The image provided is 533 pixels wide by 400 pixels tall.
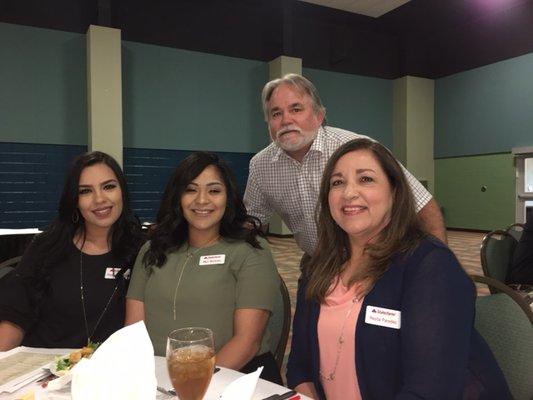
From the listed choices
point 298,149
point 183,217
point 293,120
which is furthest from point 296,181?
point 183,217

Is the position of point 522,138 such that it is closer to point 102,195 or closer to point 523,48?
point 523,48

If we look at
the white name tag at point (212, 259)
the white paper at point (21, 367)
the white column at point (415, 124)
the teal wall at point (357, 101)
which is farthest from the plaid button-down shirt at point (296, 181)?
the white column at point (415, 124)

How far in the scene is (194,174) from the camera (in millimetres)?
1869

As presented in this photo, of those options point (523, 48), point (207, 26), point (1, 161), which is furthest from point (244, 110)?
point (523, 48)

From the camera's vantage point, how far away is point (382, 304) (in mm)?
1282

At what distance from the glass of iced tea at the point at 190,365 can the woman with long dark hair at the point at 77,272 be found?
44.9 inches

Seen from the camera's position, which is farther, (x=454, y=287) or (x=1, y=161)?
(x=1, y=161)

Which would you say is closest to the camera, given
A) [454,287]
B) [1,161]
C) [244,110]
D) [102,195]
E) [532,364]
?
[454,287]

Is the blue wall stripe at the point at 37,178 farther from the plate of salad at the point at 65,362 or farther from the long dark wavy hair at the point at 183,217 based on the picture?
the plate of salad at the point at 65,362

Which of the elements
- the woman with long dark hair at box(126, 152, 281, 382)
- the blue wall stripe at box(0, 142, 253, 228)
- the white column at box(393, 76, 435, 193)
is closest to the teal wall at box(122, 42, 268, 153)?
the blue wall stripe at box(0, 142, 253, 228)

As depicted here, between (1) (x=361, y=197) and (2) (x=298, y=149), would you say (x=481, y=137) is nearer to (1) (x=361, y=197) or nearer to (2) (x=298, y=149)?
(2) (x=298, y=149)

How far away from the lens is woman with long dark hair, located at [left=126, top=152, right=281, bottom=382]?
1.71 m

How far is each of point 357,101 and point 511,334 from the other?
35.9 feet

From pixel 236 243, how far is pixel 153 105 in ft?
26.7
